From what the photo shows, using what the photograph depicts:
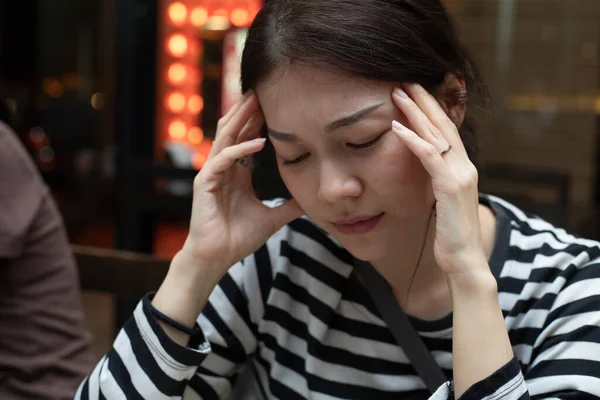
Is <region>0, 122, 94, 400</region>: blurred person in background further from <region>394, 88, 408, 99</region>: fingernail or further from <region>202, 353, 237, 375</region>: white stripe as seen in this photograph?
<region>394, 88, 408, 99</region>: fingernail

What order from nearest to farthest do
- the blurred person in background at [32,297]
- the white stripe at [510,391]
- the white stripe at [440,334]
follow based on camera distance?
1. the white stripe at [510,391]
2. the white stripe at [440,334]
3. the blurred person in background at [32,297]

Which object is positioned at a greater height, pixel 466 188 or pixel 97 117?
pixel 466 188

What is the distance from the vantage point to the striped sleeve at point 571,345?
118 cm

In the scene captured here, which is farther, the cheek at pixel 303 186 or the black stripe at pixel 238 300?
the black stripe at pixel 238 300

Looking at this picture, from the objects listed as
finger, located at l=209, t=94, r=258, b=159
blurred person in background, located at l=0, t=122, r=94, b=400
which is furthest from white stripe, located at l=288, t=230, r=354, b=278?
blurred person in background, located at l=0, t=122, r=94, b=400

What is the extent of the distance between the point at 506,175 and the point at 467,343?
2.86 meters

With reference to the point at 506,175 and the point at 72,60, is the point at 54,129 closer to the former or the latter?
the point at 72,60

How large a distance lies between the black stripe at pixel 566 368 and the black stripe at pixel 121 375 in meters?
0.69

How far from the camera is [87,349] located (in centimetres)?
198

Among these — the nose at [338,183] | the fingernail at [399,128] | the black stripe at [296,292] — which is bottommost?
the black stripe at [296,292]

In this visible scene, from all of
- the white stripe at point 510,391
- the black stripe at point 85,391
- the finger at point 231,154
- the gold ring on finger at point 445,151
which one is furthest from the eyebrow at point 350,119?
the black stripe at point 85,391

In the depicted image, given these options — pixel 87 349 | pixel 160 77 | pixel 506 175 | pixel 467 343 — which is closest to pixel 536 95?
pixel 506 175

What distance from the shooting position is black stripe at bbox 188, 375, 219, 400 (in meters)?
1.53

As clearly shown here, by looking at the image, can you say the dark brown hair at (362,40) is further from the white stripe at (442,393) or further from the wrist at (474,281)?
the white stripe at (442,393)
